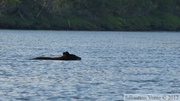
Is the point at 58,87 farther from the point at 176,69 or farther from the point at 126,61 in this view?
the point at 126,61

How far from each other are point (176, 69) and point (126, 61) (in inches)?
404

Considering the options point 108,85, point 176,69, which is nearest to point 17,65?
point 176,69

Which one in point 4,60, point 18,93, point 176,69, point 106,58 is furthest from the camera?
point 106,58

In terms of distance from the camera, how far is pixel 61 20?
198m

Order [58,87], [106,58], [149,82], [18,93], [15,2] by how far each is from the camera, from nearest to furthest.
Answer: [18,93] → [58,87] → [149,82] → [106,58] → [15,2]

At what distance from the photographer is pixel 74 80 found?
4903 centimetres

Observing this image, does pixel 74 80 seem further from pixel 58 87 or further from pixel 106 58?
pixel 106 58

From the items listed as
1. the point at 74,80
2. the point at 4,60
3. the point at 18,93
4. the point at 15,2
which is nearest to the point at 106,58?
the point at 4,60

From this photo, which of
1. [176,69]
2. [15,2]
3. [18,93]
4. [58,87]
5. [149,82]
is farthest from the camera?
[15,2]

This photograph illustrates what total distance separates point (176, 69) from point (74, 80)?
13.3 meters

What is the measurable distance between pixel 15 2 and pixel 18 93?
14580 centimetres

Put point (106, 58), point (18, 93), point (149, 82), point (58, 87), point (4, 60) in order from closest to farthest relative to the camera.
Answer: point (18, 93)
point (58, 87)
point (149, 82)
point (4, 60)
point (106, 58)

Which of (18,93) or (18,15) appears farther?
(18,15)

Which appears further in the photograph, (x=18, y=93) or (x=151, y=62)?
(x=151, y=62)
